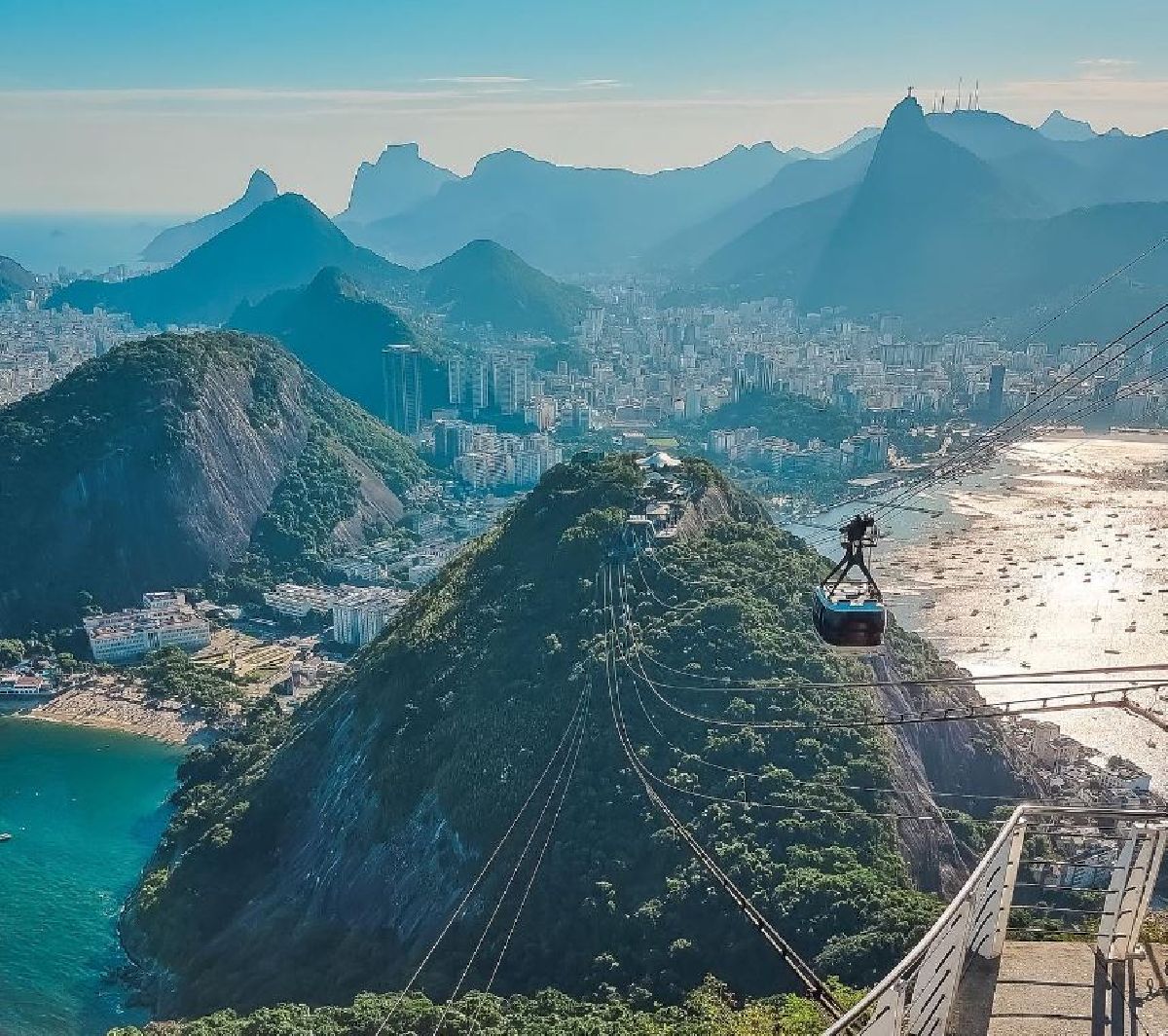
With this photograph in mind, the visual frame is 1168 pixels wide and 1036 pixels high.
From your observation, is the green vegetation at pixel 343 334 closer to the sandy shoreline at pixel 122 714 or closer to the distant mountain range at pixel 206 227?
the sandy shoreline at pixel 122 714

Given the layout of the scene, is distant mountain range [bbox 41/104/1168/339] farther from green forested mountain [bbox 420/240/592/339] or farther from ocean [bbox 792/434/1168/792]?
ocean [bbox 792/434/1168/792]

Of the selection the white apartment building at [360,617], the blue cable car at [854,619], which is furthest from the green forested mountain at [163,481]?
the blue cable car at [854,619]

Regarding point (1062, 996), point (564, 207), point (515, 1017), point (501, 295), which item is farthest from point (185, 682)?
point (564, 207)

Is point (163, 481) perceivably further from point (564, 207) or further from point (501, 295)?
point (564, 207)

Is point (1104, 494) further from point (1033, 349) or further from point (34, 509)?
point (34, 509)

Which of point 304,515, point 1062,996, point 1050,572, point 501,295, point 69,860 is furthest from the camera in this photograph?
point 501,295

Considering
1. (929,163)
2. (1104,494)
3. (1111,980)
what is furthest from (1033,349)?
(1111,980)
